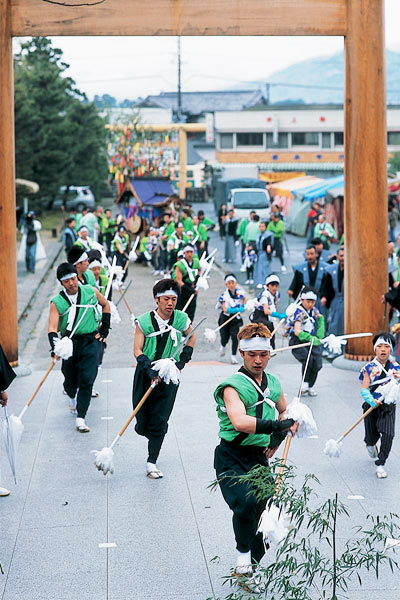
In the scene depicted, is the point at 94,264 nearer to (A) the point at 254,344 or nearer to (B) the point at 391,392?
(B) the point at 391,392

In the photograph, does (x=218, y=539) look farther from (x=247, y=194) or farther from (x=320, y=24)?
(x=247, y=194)

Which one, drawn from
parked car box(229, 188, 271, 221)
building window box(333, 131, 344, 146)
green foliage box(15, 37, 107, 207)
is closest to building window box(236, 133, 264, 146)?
building window box(333, 131, 344, 146)

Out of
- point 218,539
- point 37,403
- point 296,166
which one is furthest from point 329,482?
point 296,166

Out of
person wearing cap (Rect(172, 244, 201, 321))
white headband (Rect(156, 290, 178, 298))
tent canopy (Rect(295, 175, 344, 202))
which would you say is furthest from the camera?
tent canopy (Rect(295, 175, 344, 202))

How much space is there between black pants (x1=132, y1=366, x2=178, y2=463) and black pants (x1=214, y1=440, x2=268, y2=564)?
2.20m

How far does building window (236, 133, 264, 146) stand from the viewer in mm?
70625

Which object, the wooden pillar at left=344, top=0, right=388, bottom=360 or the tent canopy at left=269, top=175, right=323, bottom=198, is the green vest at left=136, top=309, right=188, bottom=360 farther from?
the tent canopy at left=269, top=175, right=323, bottom=198

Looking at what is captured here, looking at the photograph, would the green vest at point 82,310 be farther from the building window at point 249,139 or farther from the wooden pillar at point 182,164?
the building window at point 249,139

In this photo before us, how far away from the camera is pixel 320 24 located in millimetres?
13117

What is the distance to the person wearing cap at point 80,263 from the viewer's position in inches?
445

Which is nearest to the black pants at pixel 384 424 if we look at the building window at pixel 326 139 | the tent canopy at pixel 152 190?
the tent canopy at pixel 152 190

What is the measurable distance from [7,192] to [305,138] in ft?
195

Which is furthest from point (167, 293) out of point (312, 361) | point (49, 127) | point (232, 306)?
point (49, 127)

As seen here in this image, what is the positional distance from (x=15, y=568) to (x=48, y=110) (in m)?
43.5
